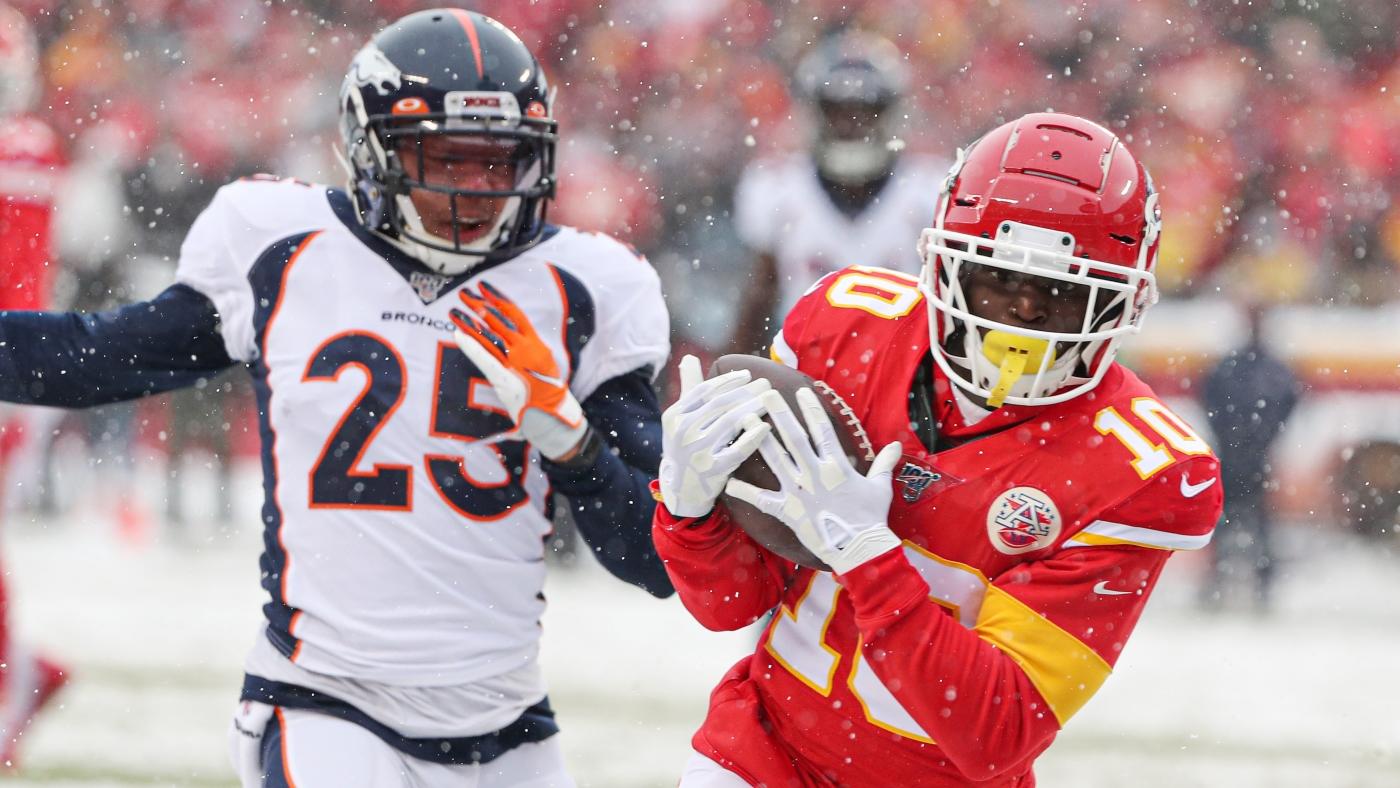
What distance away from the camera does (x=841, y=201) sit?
5090 mm

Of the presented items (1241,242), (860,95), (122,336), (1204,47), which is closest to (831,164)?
(860,95)

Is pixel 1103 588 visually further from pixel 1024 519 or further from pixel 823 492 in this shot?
pixel 823 492

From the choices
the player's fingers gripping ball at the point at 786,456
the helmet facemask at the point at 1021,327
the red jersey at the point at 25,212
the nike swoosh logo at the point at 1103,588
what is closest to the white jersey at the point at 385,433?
the player's fingers gripping ball at the point at 786,456

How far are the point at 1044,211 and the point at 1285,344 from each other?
276 inches

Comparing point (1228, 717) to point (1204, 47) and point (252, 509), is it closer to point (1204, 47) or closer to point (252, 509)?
point (252, 509)

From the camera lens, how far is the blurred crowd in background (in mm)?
9523

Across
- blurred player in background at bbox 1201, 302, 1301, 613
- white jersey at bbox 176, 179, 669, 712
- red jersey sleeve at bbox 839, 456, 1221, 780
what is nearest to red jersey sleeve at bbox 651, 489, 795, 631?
red jersey sleeve at bbox 839, 456, 1221, 780

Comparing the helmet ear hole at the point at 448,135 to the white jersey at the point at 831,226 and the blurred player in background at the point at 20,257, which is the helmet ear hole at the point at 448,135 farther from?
the blurred player in background at the point at 20,257

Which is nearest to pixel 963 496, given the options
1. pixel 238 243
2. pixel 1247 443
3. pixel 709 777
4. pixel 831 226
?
pixel 709 777

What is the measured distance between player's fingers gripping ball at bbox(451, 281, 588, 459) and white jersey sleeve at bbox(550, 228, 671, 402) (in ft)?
0.34

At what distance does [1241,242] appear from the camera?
32.7 feet

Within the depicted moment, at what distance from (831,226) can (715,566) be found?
275 centimetres

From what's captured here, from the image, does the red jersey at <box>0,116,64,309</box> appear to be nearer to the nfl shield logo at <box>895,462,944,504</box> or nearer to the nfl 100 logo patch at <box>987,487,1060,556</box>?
the nfl shield logo at <box>895,462,944,504</box>

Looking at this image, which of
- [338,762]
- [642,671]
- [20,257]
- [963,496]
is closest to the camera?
[963,496]
